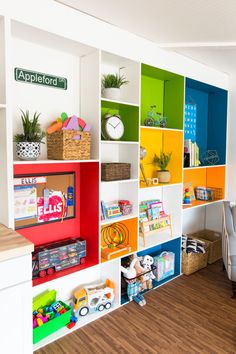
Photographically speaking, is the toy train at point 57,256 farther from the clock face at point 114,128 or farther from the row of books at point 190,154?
the row of books at point 190,154

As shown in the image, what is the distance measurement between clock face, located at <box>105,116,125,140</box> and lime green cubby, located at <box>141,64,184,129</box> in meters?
0.46

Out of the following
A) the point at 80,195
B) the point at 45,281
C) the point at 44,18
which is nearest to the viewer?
the point at 44,18

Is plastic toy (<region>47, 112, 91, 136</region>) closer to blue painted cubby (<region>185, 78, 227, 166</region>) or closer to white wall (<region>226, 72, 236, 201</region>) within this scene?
blue painted cubby (<region>185, 78, 227, 166</region>)

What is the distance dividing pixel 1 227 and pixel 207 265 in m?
Answer: 2.47

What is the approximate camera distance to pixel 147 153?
288cm

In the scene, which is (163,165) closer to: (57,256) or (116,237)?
(116,237)

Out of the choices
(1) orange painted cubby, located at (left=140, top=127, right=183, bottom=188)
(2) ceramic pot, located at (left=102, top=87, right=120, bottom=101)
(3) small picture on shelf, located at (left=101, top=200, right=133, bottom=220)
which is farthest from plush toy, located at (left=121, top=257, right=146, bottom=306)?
(2) ceramic pot, located at (left=102, top=87, right=120, bottom=101)

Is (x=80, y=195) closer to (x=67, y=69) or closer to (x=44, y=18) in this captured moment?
(x=67, y=69)

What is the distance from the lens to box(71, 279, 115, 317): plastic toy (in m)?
2.20

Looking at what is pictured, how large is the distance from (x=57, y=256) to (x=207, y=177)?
235 centimetres

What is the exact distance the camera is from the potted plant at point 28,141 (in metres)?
1.77

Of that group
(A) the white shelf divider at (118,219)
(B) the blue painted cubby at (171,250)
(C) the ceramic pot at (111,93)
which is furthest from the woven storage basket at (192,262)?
(C) the ceramic pot at (111,93)

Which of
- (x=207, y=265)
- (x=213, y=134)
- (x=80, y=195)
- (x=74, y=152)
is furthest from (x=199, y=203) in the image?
(x=74, y=152)

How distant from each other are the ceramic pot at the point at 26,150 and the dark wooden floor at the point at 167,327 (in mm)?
1299
